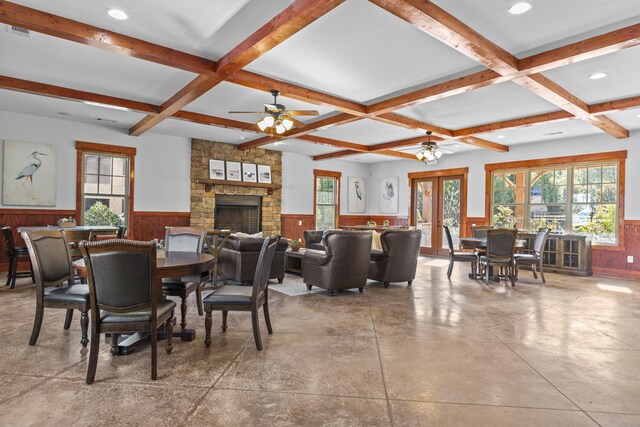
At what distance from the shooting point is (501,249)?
19.8 ft

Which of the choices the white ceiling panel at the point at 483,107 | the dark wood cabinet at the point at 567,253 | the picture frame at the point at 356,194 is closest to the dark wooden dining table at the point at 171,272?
the white ceiling panel at the point at 483,107

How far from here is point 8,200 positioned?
645cm

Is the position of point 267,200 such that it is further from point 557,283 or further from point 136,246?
point 136,246

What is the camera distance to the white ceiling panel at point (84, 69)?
12.9 feet

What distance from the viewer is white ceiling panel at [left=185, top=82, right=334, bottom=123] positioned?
5.20 meters

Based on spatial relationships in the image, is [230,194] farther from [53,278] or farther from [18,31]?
[53,278]

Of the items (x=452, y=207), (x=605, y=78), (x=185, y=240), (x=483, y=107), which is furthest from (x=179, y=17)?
(x=452, y=207)

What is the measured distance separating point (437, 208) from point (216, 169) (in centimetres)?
598

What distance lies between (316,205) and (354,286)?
5.89m

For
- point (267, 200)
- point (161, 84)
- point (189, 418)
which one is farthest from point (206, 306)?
point (267, 200)

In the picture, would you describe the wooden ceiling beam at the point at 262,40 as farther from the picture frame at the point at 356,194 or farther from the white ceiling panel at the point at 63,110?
the picture frame at the point at 356,194

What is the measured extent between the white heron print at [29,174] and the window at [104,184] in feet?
1.48

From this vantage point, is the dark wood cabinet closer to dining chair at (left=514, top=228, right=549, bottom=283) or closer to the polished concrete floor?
dining chair at (left=514, top=228, right=549, bottom=283)

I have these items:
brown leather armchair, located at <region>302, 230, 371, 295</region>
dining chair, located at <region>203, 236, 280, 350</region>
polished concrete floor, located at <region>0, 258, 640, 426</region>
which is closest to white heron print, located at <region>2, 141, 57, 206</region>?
polished concrete floor, located at <region>0, 258, 640, 426</region>
